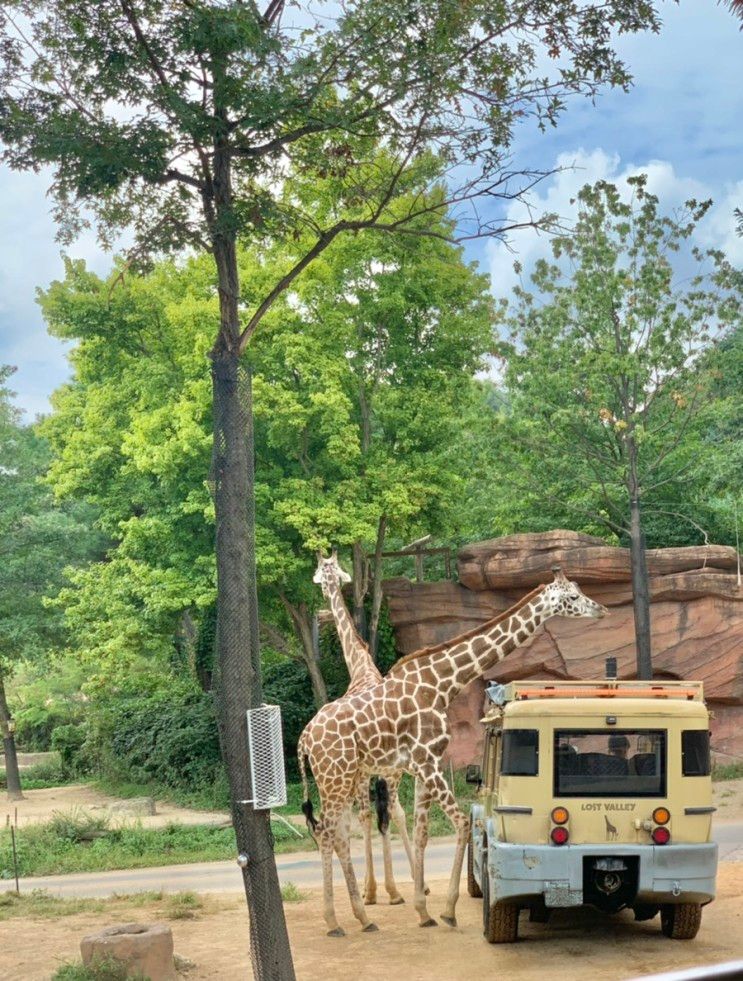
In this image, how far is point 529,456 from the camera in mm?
28688

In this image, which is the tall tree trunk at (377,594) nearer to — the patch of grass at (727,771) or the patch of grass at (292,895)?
the patch of grass at (727,771)

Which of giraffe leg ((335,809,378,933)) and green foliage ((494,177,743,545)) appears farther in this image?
green foliage ((494,177,743,545))

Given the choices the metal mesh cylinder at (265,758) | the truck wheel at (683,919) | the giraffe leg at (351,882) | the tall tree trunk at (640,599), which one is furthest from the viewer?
the tall tree trunk at (640,599)

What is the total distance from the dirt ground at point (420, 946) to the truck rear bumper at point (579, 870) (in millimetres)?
599

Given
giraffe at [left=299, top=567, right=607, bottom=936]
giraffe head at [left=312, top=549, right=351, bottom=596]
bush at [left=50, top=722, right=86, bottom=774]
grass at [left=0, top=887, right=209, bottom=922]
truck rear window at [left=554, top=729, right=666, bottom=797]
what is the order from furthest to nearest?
bush at [left=50, top=722, right=86, bottom=774], giraffe head at [left=312, top=549, right=351, bottom=596], grass at [left=0, top=887, right=209, bottom=922], giraffe at [left=299, top=567, right=607, bottom=936], truck rear window at [left=554, top=729, right=666, bottom=797]

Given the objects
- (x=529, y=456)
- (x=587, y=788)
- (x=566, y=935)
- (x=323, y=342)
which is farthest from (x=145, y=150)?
(x=529, y=456)

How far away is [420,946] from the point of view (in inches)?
489

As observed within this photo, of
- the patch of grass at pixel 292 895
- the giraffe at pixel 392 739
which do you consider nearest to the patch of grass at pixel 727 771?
the patch of grass at pixel 292 895

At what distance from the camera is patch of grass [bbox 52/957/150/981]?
10.6 meters

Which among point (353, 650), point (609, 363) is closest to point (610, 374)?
point (609, 363)

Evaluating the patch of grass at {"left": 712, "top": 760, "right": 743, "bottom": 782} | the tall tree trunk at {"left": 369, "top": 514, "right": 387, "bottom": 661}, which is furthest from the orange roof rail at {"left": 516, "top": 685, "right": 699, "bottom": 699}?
the tall tree trunk at {"left": 369, "top": 514, "right": 387, "bottom": 661}

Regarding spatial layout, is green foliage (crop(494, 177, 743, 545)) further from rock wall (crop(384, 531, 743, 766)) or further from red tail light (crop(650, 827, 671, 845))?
red tail light (crop(650, 827, 671, 845))

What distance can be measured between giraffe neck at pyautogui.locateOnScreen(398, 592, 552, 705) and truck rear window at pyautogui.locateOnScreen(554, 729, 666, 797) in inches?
96.6

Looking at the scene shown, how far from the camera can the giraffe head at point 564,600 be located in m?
15.1
